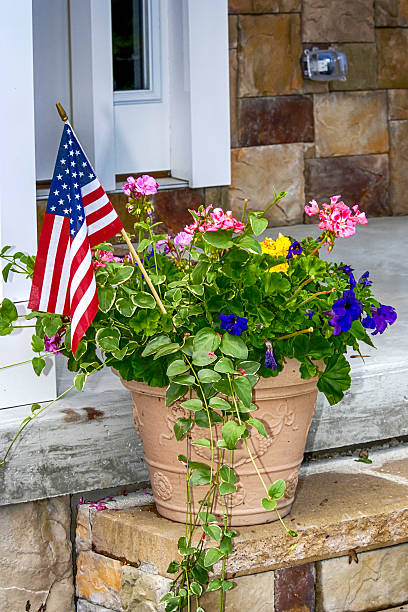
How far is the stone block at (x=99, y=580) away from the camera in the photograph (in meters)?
2.10

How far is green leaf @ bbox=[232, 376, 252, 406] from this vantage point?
1762 millimetres

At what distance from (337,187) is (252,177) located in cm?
48

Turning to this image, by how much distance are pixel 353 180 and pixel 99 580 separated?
9.52 ft

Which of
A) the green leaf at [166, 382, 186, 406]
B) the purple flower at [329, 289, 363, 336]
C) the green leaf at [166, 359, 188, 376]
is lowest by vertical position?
the green leaf at [166, 382, 186, 406]

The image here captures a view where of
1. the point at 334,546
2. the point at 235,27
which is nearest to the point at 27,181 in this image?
the point at 334,546

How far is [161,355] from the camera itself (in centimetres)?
182

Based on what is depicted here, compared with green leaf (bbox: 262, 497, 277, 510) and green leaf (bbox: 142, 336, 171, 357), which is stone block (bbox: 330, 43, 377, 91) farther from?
green leaf (bbox: 262, 497, 277, 510)

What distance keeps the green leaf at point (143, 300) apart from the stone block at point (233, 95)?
99.7 inches

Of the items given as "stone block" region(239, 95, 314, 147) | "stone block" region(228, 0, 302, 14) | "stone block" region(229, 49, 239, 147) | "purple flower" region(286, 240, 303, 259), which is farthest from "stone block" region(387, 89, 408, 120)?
"purple flower" region(286, 240, 303, 259)

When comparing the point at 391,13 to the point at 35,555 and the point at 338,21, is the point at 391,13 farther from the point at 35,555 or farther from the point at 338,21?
the point at 35,555

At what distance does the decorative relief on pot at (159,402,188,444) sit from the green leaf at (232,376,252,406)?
6.2 inches

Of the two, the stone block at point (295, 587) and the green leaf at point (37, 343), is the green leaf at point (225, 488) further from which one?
the green leaf at point (37, 343)

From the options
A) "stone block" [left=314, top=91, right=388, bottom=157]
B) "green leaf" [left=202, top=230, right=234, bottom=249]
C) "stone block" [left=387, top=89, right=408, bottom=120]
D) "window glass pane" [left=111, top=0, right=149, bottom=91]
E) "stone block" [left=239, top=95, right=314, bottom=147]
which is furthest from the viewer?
"stone block" [left=387, top=89, right=408, bottom=120]

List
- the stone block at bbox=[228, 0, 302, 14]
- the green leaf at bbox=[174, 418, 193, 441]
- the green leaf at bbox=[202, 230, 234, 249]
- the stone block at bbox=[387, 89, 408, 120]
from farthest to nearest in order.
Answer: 1. the stone block at bbox=[387, 89, 408, 120]
2. the stone block at bbox=[228, 0, 302, 14]
3. the green leaf at bbox=[174, 418, 193, 441]
4. the green leaf at bbox=[202, 230, 234, 249]
